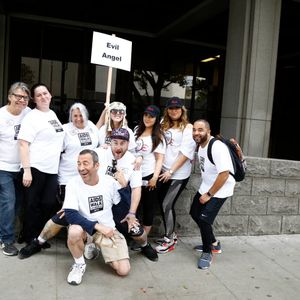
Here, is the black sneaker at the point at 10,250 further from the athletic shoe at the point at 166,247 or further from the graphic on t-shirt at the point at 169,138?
the graphic on t-shirt at the point at 169,138

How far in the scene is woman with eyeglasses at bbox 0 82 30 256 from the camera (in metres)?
3.82

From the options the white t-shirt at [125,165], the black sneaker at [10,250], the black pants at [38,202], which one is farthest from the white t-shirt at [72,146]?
the black sneaker at [10,250]

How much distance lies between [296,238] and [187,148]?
2441 millimetres

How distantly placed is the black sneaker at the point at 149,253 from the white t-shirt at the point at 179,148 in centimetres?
88

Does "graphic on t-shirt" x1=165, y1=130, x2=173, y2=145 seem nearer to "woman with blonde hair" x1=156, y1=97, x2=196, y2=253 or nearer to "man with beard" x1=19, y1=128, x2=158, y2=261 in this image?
"woman with blonde hair" x1=156, y1=97, x2=196, y2=253

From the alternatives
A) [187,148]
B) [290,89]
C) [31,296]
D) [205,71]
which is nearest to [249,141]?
[187,148]

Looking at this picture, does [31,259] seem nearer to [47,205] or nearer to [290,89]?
[47,205]

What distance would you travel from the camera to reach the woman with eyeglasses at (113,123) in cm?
402

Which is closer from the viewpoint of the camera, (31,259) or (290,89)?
(31,259)

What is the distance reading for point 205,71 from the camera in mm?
16000

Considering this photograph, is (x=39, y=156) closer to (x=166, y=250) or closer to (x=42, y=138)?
(x=42, y=138)

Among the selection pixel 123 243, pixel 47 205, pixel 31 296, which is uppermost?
pixel 47 205

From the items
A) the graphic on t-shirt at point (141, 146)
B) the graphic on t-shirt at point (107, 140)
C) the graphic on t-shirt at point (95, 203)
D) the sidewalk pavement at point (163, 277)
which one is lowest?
the sidewalk pavement at point (163, 277)

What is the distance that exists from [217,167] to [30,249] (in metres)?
2.23
